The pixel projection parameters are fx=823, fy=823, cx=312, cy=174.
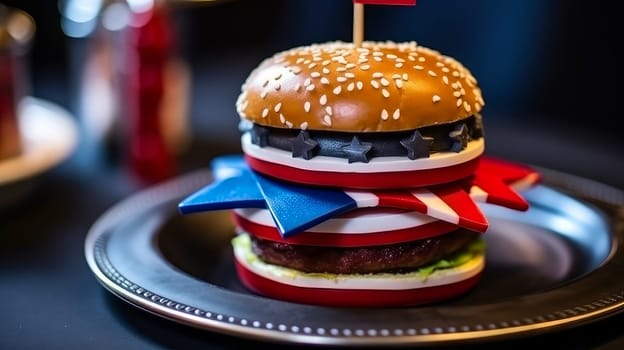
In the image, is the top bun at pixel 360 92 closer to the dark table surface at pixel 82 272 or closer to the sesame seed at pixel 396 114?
the sesame seed at pixel 396 114

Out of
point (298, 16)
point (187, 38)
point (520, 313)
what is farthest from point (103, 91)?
point (520, 313)

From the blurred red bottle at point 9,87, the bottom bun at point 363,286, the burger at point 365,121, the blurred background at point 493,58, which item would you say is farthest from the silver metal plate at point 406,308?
the blurred background at point 493,58

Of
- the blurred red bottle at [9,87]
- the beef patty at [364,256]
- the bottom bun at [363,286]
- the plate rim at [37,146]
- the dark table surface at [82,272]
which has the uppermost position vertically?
the blurred red bottle at [9,87]

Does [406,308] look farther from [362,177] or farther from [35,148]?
[35,148]

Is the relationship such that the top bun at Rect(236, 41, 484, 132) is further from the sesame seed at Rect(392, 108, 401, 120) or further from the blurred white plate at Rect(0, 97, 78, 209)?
the blurred white plate at Rect(0, 97, 78, 209)

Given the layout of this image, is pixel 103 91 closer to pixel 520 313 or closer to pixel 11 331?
pixel 11 331

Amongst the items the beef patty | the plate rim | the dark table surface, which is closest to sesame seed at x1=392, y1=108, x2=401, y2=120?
the beef patty
